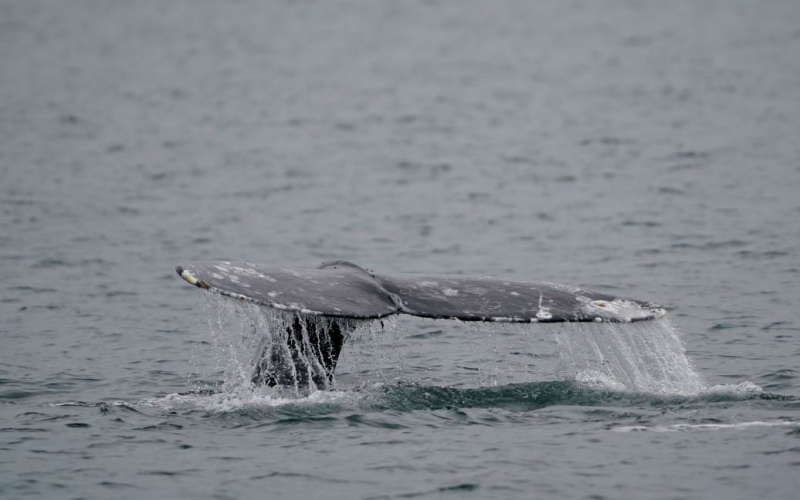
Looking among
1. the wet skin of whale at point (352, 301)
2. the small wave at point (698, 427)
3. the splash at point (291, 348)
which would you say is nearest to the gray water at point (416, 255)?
the small wave at point (698, 427)

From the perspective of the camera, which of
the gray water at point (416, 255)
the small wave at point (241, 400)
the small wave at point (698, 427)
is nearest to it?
the gray water at point (416, 255)

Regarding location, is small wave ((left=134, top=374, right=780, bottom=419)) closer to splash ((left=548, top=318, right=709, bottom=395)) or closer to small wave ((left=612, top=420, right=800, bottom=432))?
splash ((left=548, top=318, right=709, bottom=395))

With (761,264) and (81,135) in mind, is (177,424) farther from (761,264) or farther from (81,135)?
(81,135)

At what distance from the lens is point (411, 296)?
339 inches

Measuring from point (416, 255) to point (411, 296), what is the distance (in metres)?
10.2

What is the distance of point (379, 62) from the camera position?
5478 centimetres

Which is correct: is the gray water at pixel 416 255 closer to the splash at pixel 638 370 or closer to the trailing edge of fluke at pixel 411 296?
the splash at pixel 638 370

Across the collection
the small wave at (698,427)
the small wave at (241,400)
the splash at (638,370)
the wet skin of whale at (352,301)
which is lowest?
the small wave at (698,427)

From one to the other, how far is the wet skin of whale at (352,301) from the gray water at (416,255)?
47cm

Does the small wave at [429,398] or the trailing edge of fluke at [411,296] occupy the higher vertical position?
the trailing edge of fluke at [411,296]

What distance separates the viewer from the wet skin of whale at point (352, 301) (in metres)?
7.89

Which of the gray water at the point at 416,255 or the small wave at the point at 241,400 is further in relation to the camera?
the small wave at the point at 241,400

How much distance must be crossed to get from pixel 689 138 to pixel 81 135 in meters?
14.2

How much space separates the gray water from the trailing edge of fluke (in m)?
0.54
